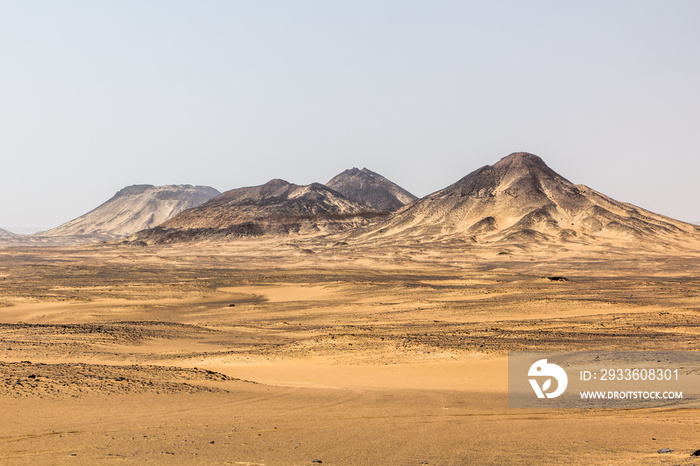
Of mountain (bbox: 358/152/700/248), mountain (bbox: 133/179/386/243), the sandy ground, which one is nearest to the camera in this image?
the sandy ground

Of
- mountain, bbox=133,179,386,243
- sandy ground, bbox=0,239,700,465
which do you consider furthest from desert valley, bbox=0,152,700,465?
mountain, bbox=133,179,386,243

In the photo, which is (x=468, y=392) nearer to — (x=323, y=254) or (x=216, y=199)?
(x=323, y=254)

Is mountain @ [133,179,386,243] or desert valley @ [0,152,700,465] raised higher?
mountain @ [133,179,386,243]

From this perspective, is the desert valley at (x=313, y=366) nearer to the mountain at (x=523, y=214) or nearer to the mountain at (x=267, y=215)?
the mountain at (x=523, y=214)

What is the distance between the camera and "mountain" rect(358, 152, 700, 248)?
105438 millimetres

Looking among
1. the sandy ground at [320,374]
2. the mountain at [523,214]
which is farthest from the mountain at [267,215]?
the sandy ground at [320,374]

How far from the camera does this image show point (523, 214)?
116375 millimetres

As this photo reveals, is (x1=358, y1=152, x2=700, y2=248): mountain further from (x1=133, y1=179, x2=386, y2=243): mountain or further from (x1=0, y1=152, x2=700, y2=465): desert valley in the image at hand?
(x1=0, y1=152, x2=700, y2=465): desert valley

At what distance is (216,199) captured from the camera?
18088cm

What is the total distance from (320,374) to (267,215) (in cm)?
13829

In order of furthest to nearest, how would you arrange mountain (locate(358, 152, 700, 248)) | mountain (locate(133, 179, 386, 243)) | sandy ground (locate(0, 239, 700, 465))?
1. mountain (locate(133, 179, 386, 243))
2. mountain (locate(358, 152, 700, 248))
3. sandy ground (locate(0, 239, 700, 465))

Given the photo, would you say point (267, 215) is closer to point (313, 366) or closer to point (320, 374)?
point (313, 366)

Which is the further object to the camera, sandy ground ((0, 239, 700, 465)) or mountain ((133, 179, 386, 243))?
mountain ((133, 179, 386, 243))

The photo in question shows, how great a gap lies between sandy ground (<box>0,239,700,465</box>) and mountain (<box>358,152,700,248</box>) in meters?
62.3
